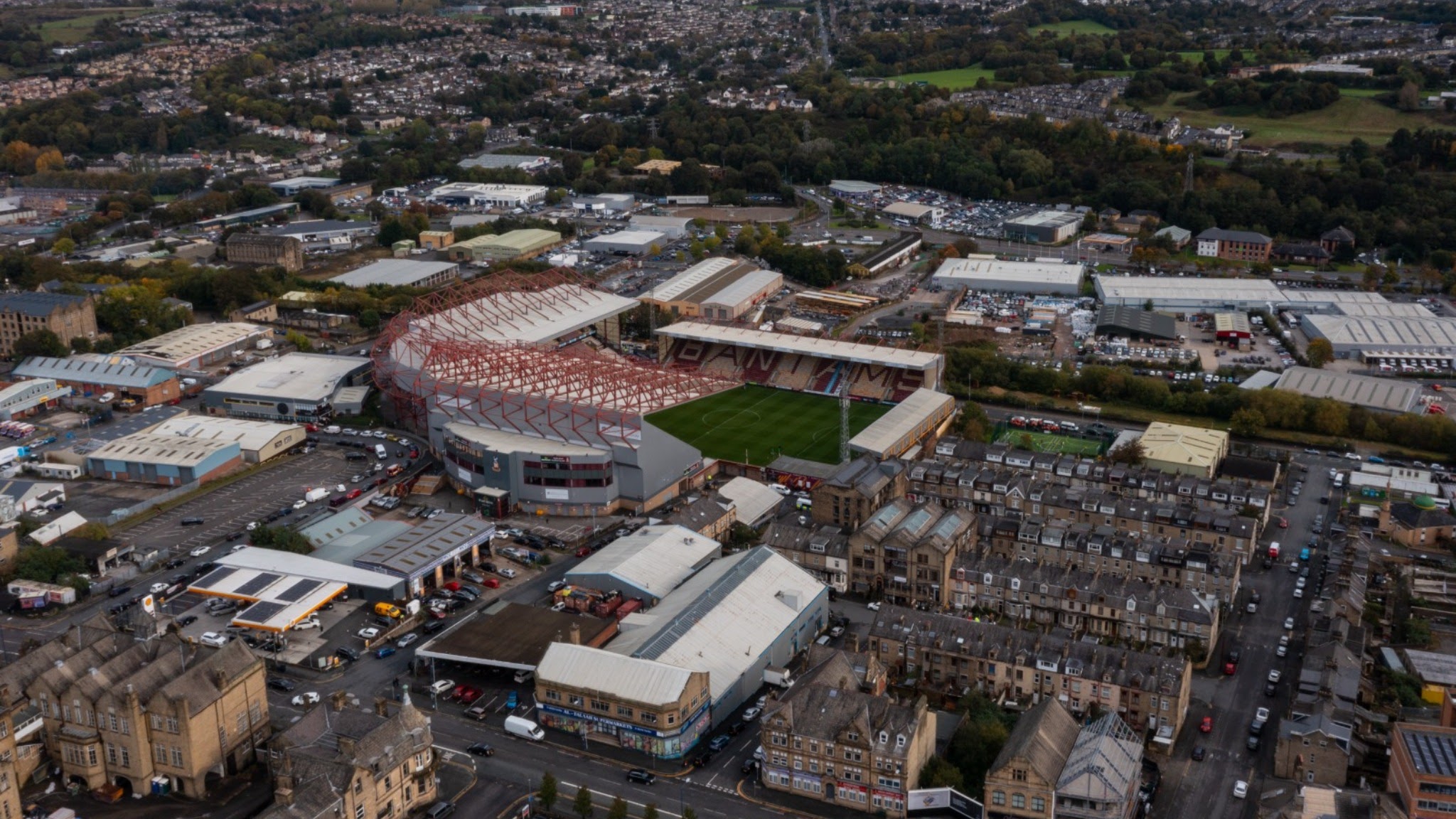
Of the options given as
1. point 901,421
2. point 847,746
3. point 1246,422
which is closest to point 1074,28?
point 1246,422

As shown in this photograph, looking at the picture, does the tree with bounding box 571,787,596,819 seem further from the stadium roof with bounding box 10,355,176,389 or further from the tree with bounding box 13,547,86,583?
the stadium roof with bounding box 10,355,176,389

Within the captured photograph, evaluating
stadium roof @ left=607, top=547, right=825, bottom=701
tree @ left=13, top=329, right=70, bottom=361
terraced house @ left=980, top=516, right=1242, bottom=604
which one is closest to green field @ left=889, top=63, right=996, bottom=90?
tree @ left=13, top=329, right=70, bottom=361

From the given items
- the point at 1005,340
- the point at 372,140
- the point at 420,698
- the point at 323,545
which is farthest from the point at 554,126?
the point at 420,698

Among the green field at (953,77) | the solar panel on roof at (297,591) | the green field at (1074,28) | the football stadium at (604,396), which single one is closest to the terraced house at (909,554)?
the football stadium at (604,396)

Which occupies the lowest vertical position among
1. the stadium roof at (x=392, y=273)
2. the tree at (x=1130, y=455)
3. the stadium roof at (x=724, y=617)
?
the stadium roof at (x=392, y=273)

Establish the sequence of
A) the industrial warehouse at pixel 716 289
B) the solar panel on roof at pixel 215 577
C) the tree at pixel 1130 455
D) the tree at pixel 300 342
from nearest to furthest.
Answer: the solar panel on roof at pixel 215 577 < the tree at pixel 1130 455 < the tree at pixel 300 342 < the industrial warehouse at pixel 716 289

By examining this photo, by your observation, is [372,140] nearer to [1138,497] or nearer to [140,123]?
[140,123]

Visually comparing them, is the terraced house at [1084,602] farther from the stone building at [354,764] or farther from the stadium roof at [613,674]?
the stone building at [354,764]
